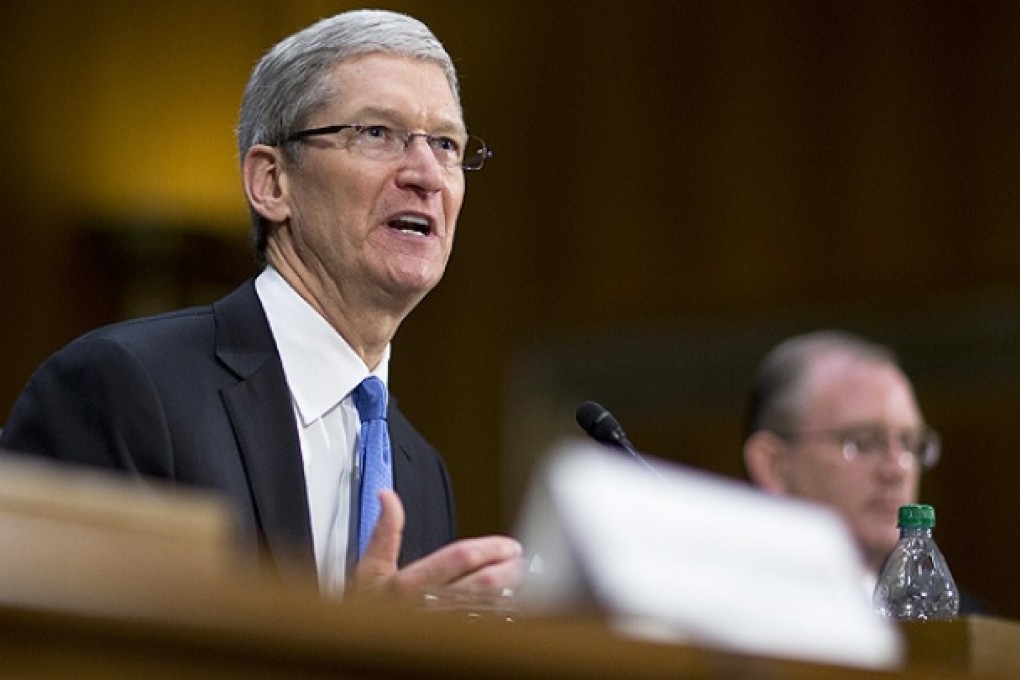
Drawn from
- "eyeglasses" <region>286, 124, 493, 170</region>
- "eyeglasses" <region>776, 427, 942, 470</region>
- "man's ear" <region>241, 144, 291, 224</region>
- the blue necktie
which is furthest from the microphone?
"eyeglasses" <region>776, 427, 942, 470</region>

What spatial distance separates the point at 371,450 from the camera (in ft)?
8.53

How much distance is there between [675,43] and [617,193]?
1.88ft

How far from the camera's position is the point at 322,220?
279cm

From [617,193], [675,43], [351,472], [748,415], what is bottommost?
[351,472]

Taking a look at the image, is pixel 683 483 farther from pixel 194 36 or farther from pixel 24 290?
pixel 194 36

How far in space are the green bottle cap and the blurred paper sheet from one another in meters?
1.35

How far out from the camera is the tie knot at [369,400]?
266cm

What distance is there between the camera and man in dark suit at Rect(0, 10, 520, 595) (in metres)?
2.33

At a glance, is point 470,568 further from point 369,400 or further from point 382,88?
point 382,88

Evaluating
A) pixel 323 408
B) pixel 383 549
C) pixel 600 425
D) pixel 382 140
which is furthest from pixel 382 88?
→ pixel 383 549

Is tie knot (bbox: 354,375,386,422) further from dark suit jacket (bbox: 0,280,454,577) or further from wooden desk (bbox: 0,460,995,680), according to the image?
wooden desk (bbox: 0,460,995,680)

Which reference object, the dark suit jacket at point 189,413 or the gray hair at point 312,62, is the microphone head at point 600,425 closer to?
the dark suit jacket at point 189,413

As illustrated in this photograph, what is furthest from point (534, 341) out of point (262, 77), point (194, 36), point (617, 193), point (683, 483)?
point (683, 483)

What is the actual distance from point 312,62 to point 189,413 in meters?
0.68
